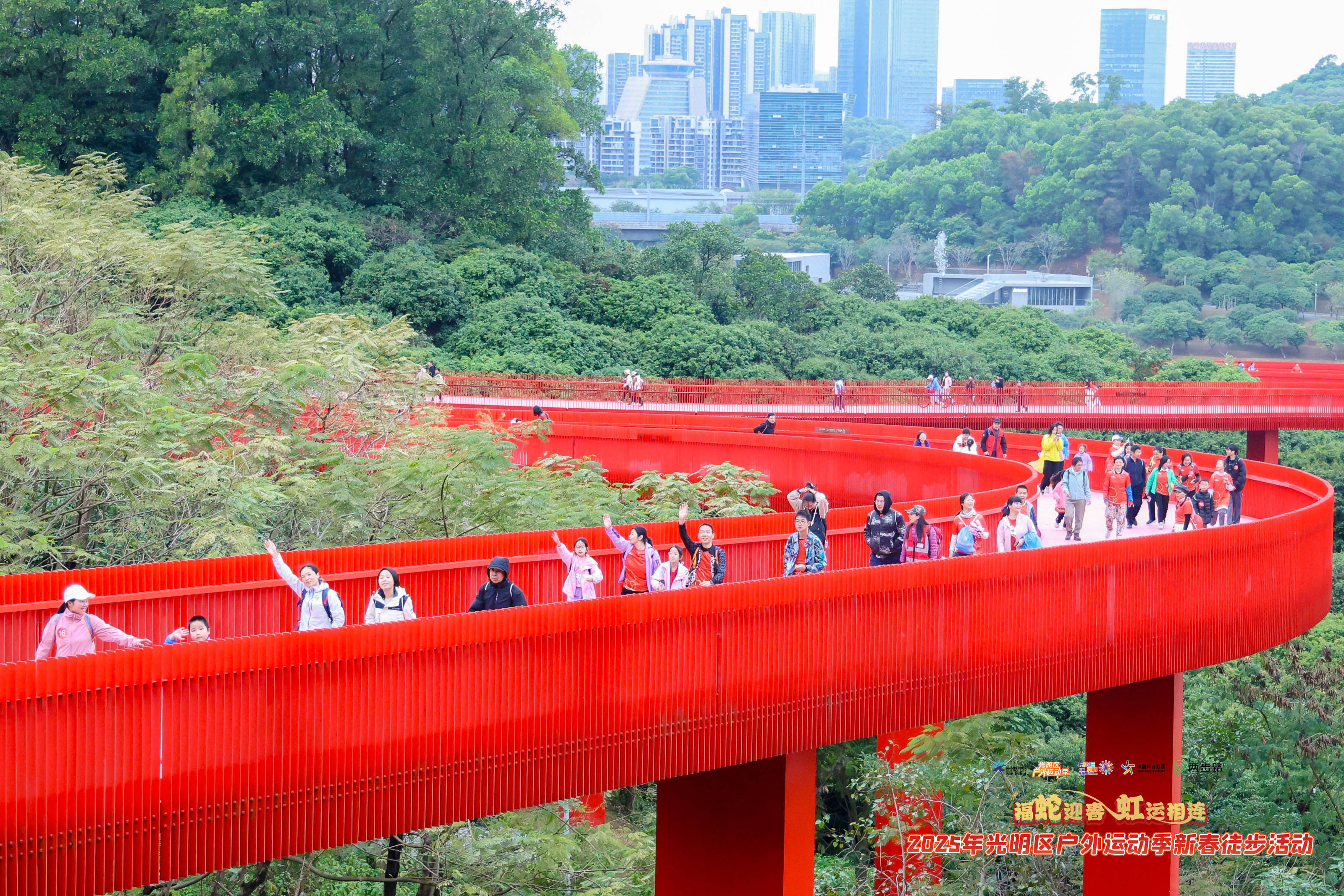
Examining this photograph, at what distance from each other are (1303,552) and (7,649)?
14.1 metres

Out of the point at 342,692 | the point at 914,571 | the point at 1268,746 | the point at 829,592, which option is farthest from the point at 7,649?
the point at 1268,746

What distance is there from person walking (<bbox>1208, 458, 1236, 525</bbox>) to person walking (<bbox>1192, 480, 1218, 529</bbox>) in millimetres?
27

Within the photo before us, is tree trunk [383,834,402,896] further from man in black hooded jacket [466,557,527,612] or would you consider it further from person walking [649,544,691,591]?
man in black hooded jacket [466,557,527,612]

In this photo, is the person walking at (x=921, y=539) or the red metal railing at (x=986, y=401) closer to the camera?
the person walking at (x=921, y=539)

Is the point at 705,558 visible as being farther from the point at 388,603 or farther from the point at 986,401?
the point at 986,401

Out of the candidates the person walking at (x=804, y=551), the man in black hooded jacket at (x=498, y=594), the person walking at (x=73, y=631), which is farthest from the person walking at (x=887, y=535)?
the person walking at (x=73, y=631)

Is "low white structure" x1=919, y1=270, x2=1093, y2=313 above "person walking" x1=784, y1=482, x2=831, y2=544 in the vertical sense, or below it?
above

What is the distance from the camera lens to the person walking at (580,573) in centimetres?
1145

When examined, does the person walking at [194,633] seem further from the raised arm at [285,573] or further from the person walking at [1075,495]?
the person walking at [1075,495]

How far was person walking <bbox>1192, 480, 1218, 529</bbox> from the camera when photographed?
57.7 ft

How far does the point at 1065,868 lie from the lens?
1775 centimetres

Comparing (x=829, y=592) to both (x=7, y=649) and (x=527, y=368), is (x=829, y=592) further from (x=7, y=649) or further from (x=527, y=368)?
(x=527, y=368)

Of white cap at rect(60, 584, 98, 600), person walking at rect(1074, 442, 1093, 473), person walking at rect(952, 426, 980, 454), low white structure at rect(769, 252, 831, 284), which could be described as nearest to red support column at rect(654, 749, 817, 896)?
white cap at rect(60, 584, 98, 600)

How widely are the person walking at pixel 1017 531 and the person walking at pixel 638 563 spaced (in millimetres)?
3878
